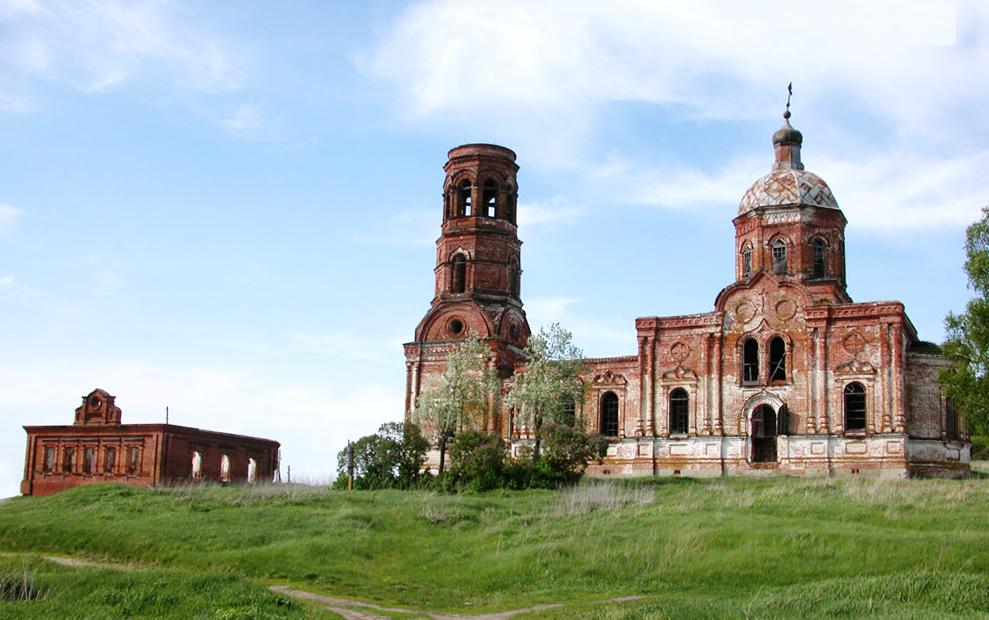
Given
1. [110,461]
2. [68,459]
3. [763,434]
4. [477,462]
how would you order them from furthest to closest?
[68,459]
[110,461]
[763,434]
[477,462]

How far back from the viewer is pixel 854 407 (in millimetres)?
40844

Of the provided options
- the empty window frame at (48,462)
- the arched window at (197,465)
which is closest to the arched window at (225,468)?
the arched window at (197,465)

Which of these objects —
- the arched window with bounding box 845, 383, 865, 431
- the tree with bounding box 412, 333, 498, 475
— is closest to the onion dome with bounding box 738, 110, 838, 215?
the arched window with bounding box 845, 383, 865, 431

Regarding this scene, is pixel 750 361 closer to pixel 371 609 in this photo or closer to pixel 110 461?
pixel 110 461

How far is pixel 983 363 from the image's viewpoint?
1085 inches

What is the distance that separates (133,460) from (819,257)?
91.7ft

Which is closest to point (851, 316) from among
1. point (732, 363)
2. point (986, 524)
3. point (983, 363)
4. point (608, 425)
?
point (732, 363)

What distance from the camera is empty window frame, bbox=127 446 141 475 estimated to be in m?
45.4

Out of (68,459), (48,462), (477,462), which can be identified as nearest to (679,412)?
(477,462)

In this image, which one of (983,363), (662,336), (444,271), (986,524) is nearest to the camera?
(986,524)

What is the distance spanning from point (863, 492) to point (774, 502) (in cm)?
315

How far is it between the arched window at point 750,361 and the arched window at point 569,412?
21.5ft

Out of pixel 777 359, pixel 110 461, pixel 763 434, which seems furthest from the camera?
pixel 110 461

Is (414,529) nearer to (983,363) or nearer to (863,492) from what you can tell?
(863,492)
